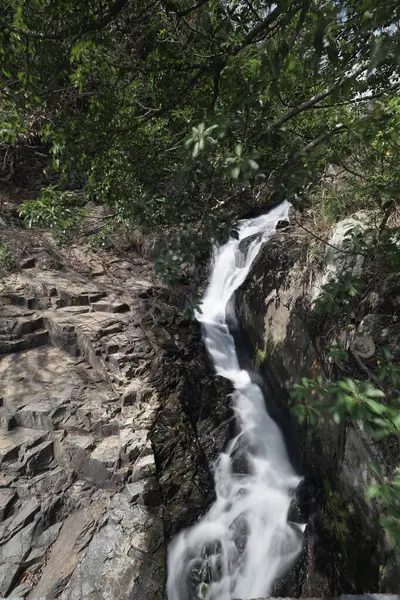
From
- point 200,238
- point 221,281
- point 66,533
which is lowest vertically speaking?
point 66,533

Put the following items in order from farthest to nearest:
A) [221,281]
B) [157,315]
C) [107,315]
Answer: [221,281], [157,315], [107,315]

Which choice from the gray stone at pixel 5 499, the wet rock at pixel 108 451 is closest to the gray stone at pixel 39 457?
the gray stone at pixel 5 499

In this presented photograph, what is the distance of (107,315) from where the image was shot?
254 inches

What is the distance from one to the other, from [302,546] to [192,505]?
1381 mm

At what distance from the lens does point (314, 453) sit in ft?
15.0

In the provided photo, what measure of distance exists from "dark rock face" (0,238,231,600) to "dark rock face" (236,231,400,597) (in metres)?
1.19

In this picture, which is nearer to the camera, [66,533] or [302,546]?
[66,533]

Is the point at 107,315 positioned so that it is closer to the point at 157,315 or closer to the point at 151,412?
the point at 157,315

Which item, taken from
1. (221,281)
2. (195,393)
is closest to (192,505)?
(195,393)

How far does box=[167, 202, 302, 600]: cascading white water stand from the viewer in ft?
12.5

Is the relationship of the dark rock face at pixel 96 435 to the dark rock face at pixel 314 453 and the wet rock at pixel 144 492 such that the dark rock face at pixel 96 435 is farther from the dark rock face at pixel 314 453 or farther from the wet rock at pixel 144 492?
the dark rock face at pixel 314 453

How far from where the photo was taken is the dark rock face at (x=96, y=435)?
3.46 metres

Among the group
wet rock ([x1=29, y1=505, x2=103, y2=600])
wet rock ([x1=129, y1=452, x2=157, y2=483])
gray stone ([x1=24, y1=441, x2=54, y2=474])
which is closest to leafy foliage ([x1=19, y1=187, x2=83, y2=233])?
gray stone ([x1=24, y1=441, x2=54, y2=474])

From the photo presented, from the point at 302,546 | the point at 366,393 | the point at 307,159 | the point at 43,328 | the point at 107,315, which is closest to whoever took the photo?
the point at 366,393
